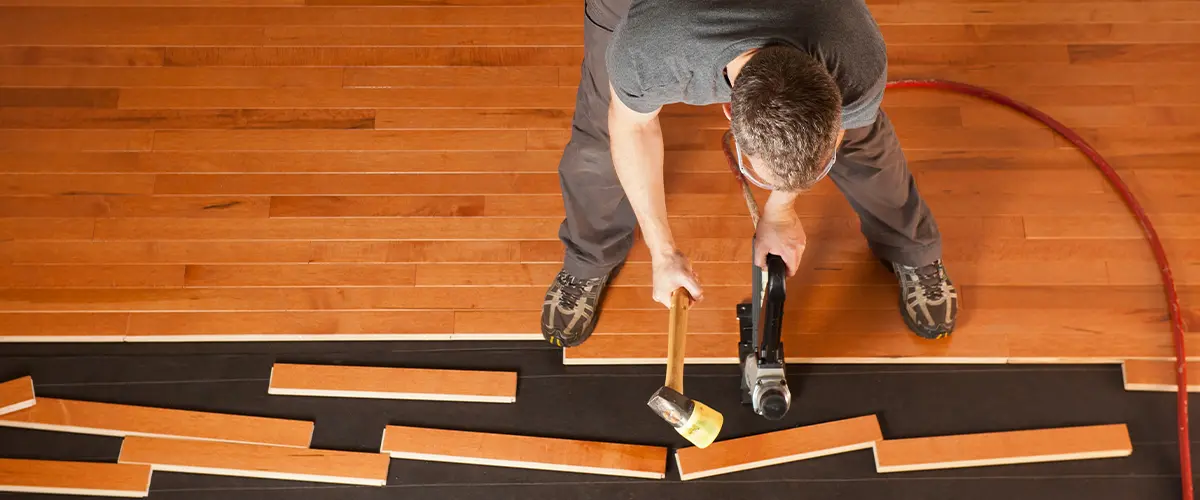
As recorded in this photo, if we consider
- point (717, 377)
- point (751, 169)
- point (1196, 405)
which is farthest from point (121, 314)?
point (1196, 405)

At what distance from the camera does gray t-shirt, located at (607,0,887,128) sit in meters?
1.44

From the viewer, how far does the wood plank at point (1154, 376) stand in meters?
2.27

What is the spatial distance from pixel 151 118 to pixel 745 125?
2.15 metres

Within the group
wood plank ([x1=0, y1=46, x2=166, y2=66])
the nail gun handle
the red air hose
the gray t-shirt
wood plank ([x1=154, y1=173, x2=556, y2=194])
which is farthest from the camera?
wood plank ([x1=0, y1=46, x2=166, y2=66])

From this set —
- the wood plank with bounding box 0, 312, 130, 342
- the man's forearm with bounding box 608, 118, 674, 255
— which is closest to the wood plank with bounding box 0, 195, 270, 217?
the wood plank with bounding box 0, 312, 130, 342

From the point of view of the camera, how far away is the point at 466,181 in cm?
256

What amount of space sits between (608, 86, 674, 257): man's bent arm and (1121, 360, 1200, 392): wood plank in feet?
4.63

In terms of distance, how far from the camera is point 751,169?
4.91 ft

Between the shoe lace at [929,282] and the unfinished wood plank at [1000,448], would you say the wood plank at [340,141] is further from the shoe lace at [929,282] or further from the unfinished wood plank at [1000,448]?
the unfinished wood plank at [1000,448]

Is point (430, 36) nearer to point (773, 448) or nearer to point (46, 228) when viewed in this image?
point (46, 228)

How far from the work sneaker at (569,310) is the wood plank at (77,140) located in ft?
4.59

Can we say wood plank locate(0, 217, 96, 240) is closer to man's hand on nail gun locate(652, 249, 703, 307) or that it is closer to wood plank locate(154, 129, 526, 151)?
wood plank locate(154, 129, 526, 151)

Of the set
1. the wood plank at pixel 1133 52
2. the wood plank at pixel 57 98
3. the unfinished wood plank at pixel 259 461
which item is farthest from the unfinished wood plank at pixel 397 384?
the wood plank at pixel 1133 52

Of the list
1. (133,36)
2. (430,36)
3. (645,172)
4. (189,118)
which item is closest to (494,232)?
(430,36)
